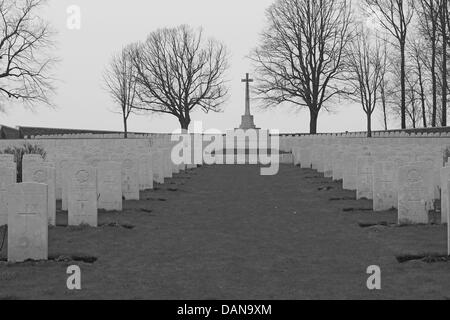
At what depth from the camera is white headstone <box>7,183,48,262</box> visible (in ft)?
27.6

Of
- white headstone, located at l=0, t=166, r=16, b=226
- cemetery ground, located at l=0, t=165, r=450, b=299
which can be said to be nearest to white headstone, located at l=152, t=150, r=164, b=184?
cemetery ground, located at l=0, t=165, r=450, b=299

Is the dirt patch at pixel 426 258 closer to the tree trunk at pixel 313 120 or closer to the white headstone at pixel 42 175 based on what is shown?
the white headstone at pixel 42 175

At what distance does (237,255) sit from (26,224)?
2754mm

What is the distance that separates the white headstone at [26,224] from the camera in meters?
8.40

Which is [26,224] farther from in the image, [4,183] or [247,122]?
[247,122]

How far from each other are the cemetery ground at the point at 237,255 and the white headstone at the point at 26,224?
0.80 feet

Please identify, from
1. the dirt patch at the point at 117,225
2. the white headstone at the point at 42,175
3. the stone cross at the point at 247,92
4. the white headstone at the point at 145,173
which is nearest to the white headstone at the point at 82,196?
the dirt patch at the point at 117,225

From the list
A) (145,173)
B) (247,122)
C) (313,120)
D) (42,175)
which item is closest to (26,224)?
(42,175)

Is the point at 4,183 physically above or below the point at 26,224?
above

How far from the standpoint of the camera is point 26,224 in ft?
27.8

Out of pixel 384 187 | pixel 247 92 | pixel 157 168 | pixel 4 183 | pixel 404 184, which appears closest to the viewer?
pixel 4 183

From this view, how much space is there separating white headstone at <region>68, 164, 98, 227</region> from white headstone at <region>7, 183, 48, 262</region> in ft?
9.46

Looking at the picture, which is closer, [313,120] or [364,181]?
[364,181]
